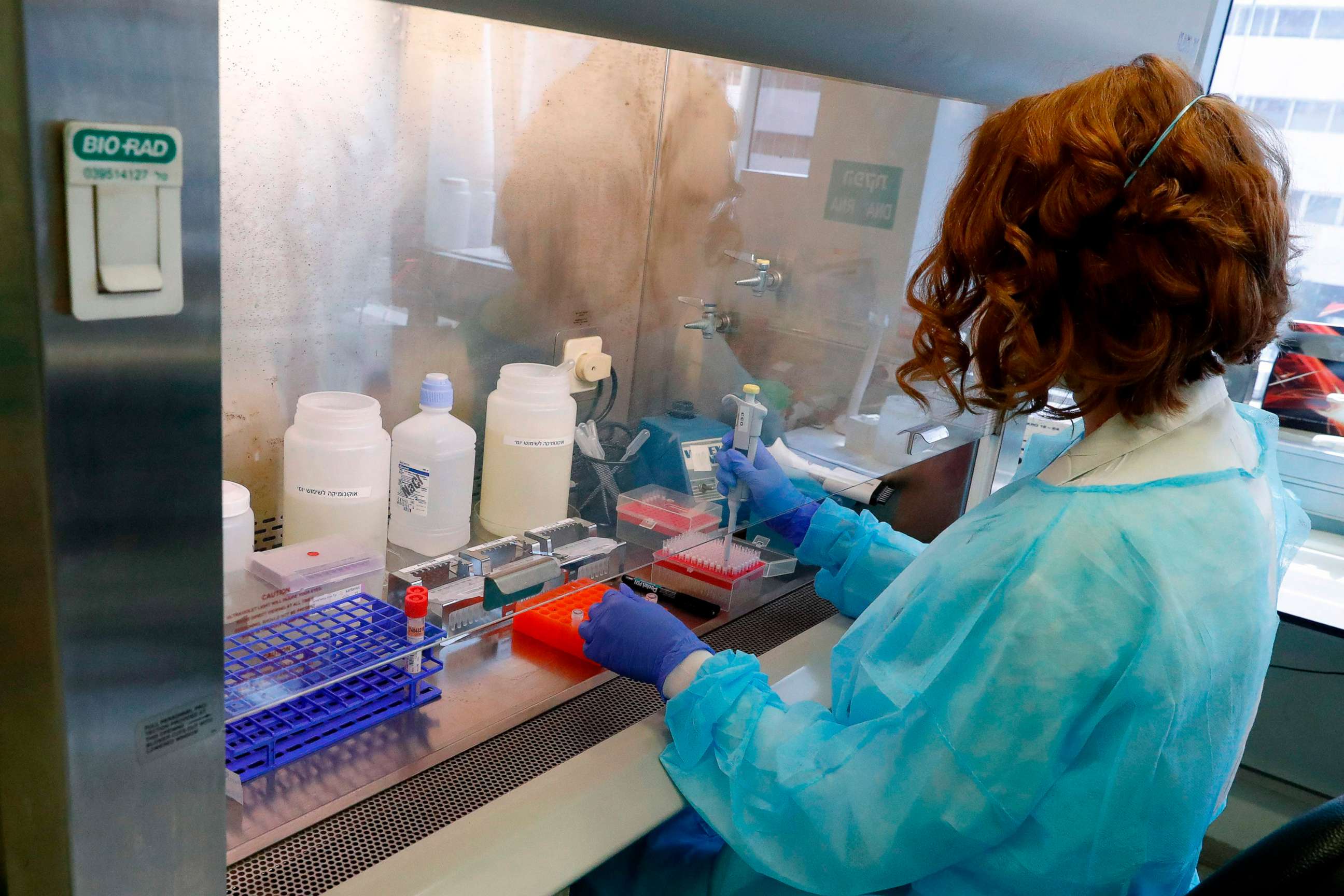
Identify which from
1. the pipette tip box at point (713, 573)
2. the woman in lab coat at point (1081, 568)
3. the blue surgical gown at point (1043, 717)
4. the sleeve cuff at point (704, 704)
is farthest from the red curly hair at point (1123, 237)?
the pipette tip box at point (713, 573)

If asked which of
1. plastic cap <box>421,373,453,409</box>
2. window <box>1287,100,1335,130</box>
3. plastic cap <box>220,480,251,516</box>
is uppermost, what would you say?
window <box>1287,100,1335,130</box>

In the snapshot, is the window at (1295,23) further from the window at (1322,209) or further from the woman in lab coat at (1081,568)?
the woman in lab coat at (1081,568)

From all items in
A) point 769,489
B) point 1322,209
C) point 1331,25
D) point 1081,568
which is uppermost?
point 1331,25

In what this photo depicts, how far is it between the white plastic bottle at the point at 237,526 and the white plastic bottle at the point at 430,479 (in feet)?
0.65

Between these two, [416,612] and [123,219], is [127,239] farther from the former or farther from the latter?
[416,612]

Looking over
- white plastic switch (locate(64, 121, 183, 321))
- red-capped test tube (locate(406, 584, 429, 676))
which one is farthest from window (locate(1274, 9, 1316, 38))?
white plastic switch (locate(64, 121, 183, 321))

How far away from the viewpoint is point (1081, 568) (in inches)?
36.3

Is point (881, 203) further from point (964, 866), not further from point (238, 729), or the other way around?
point (238, 729)

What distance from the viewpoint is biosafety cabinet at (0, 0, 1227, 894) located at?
54cm

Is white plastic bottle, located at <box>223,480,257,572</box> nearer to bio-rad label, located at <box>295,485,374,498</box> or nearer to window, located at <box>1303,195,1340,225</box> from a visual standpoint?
bio-rad label, located at <box>295,485,374,498</box>

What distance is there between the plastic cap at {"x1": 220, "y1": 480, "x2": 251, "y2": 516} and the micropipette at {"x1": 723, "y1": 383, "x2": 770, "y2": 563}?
0.69 metres

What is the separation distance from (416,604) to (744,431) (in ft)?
2.00

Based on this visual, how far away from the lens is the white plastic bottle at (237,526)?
109cm

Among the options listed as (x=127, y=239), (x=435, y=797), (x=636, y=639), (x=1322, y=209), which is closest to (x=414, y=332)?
(x=636, y=639)
